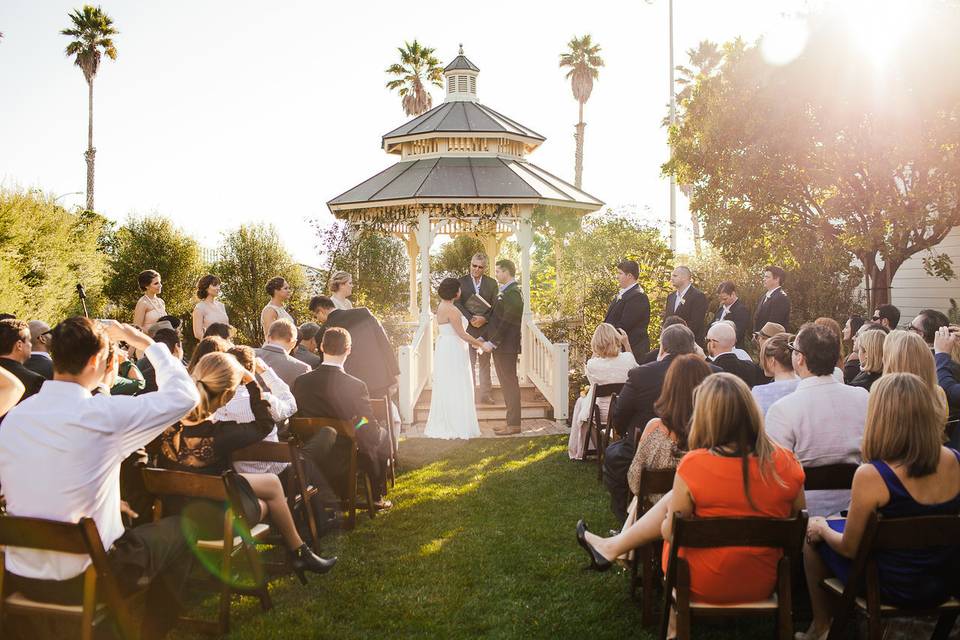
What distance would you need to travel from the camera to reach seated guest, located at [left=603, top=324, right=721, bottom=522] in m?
5.51

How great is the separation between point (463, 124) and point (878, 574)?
12.9 metres

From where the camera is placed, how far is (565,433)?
1036 cm

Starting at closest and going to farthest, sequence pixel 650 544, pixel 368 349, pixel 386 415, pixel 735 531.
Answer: pixel 735 531, pixel 650 544, pixel 386 415, pixel 368 349

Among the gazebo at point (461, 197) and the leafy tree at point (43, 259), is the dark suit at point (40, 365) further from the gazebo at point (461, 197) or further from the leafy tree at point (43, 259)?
the leafy tree at point (43, 259)

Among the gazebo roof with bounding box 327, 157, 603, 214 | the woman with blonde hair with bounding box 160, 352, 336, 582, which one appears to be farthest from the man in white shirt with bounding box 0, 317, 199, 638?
the gazebo roof with bounding box 327, 157, 603, 214

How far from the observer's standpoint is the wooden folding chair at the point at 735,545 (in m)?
3.36

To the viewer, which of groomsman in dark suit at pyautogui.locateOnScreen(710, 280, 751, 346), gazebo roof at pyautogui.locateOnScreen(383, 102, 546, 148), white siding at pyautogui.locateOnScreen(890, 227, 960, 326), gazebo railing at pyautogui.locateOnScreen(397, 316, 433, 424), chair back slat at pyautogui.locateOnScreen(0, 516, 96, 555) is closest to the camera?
chair back slat at pyautogui.locateOnScreen(0, 516, 96, 555)

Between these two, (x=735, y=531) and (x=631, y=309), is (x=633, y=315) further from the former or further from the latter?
(x=735, y=531)

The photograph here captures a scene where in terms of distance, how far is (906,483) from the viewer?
3.35 m

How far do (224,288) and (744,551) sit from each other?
18206mm

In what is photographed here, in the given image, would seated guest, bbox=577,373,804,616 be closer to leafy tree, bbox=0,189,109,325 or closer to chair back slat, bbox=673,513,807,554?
chair back slat, bbox=673,513,807,554

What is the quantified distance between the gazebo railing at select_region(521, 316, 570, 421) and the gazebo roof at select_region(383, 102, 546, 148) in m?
4.09

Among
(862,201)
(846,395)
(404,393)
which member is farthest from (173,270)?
(846,395)

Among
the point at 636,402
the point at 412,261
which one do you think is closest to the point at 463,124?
the point at 412,261
